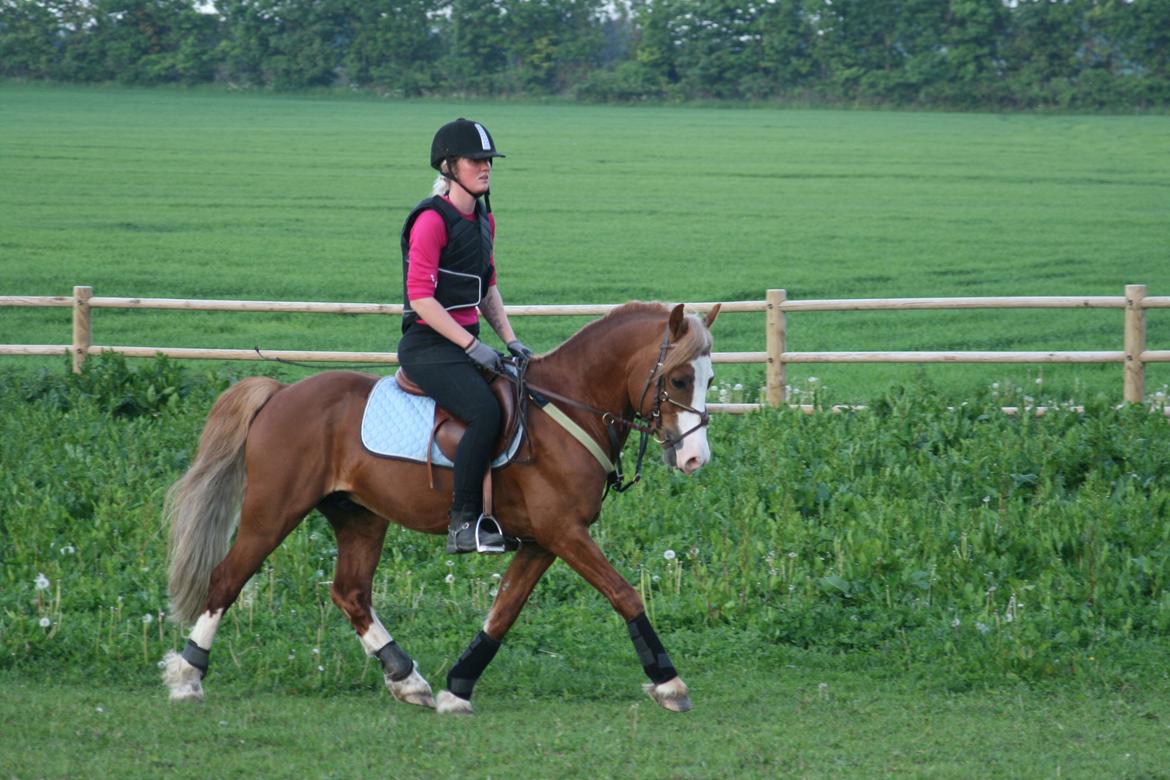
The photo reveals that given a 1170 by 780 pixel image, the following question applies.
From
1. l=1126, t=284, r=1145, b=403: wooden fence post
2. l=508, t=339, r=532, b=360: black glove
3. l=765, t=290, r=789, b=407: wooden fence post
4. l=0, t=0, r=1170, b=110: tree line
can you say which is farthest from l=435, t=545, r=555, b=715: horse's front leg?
l=0, t=0, r=1170, b=110: tree line

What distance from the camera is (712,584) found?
7641 mm

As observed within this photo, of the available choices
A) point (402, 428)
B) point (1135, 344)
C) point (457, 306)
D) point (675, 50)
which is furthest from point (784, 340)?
point (675, 50)

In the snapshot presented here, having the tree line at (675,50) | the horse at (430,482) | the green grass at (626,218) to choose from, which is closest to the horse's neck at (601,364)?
the horse at (430,482)

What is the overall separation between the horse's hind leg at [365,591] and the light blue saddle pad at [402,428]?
48cm

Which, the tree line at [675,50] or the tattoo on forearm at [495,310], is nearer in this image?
the tattoo on forearm at [495,310]

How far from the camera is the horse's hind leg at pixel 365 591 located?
245 inches

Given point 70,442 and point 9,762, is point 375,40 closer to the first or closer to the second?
point 70,442

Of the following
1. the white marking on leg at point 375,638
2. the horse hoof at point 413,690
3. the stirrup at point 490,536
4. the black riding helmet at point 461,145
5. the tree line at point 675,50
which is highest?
the tree line at point 675,50

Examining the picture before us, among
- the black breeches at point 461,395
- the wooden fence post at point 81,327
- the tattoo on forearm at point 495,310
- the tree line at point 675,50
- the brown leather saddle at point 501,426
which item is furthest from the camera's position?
the tree line at point 675,50

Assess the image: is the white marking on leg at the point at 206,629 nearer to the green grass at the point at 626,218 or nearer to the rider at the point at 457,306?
the rider at the point at 457,306

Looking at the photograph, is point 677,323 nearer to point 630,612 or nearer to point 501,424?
point 501,424

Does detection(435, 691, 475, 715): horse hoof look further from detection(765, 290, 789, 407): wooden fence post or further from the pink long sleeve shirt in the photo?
detection(765, 290, 789, 407): wooden fence post

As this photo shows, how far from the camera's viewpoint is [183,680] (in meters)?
6.08

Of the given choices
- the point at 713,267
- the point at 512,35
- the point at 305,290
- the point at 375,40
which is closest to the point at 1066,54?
the point at 512,35
